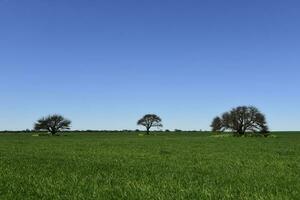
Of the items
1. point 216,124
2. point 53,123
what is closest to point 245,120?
point 216,124

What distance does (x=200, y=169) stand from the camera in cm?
2391

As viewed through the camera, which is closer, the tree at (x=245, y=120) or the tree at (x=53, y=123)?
the tree at (x=245, y=120)

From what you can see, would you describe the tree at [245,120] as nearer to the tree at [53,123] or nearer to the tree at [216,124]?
the tree at [216,124]

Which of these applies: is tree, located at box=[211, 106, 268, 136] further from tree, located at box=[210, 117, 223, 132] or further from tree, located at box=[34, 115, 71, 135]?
tree, located at box=[34, 115, 71, 135]

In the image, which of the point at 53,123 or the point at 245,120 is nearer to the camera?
the point at 245,120

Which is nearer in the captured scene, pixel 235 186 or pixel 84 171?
pixel 235 186

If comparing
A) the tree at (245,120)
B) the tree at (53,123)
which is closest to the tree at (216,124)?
the tree at (245,120)

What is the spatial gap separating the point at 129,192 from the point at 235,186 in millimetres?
3911

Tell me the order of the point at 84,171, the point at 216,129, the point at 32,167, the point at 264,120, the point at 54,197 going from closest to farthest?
the point at 54,197 → the point at 84,171 → the point at 32,167 → the point at 264,120 → the point at 216,129

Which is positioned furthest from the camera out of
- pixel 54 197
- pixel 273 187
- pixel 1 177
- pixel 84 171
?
pixel 84 171

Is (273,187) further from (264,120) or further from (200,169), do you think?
(264,120)

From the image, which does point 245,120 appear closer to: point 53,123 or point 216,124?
point 216,124

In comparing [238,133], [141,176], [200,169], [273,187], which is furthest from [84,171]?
[238,133]

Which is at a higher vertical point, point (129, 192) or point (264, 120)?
point (264, 120)
